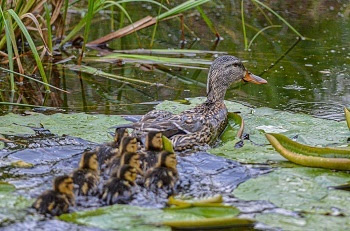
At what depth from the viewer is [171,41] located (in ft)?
31.7

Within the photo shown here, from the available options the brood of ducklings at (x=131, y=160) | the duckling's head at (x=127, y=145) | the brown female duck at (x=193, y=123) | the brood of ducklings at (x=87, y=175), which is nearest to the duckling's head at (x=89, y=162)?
the brood of ducklings at (x=87, y=175)

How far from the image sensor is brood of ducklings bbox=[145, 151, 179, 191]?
440 cm

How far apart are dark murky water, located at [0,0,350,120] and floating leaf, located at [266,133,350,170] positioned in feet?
4.76

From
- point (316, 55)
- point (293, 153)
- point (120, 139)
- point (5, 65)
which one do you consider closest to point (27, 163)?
point (120, 139)

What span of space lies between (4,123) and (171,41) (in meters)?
4.33

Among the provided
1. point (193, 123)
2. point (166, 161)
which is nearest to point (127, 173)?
point (166, 161)

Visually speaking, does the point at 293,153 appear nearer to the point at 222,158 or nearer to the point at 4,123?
the point at 222,158

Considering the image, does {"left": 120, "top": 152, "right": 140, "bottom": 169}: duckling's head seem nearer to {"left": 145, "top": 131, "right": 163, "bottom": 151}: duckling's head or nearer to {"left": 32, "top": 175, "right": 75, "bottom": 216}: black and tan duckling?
{"left": 145, "top": 131, "right": 163, "bottom": 151}: duckling's head

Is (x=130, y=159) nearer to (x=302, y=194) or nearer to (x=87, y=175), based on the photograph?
(x=87, y=175)

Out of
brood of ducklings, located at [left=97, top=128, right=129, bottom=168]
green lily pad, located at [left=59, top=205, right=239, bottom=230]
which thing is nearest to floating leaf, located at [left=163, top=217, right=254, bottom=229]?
green lily pad, located at [left=59, top=205, right=239, bottom=230]

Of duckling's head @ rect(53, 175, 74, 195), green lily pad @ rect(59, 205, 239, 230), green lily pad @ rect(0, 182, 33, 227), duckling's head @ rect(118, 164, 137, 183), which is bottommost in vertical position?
green lily pad @ rect(0, 182, 33, 227)

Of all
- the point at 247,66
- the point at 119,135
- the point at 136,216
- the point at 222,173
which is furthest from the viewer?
the point at 247,66

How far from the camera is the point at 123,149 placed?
4.80 meters

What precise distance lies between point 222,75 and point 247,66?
1776 mm
